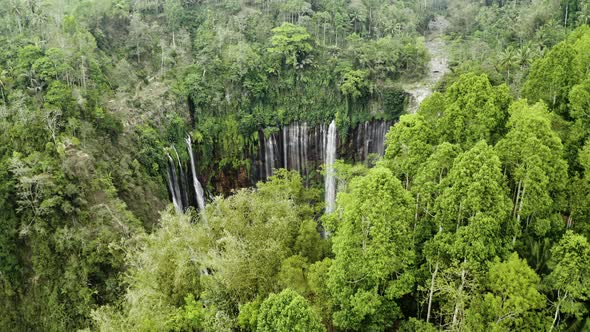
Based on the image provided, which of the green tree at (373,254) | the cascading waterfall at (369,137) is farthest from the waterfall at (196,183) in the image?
the green tree at (373,254)

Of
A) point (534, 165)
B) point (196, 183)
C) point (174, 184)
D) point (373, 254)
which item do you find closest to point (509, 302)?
point (373, 254)

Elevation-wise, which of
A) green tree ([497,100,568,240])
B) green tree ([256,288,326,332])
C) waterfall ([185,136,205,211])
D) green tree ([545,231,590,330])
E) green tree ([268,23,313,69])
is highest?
green tree ([268,23,313,69])

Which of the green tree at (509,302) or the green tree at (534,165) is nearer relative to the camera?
the green tree at (509,302)

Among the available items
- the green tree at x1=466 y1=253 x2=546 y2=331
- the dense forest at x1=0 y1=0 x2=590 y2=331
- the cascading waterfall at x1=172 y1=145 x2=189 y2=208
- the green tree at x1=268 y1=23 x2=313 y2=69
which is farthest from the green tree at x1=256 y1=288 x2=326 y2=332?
the green tree at x1=268 y1=23 x2=313 y2=69

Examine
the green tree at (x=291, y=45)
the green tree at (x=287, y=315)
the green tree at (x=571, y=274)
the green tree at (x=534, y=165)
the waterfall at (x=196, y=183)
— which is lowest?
the waterfall at (x=196, y=183)

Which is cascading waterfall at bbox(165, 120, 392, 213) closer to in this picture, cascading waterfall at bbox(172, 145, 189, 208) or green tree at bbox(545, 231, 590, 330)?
cascading waterfall at bbox(172, 145, 189, 208)

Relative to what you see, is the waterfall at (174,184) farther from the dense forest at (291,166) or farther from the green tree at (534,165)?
the green tree at (534,165)

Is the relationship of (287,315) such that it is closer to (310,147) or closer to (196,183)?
(196,183)

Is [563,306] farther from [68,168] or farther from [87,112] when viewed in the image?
[87,112]
